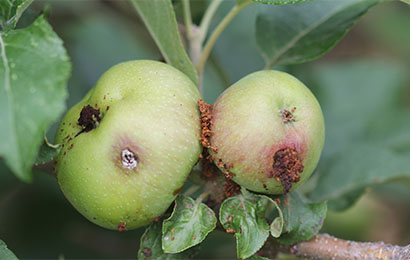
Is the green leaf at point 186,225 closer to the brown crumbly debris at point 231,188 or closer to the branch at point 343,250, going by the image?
the brown crumbly debris at point 231,188

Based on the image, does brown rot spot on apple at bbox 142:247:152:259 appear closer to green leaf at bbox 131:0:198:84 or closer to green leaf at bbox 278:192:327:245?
green leaf at bbox 278:192:327:245

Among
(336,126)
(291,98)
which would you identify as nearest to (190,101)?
(291,98)

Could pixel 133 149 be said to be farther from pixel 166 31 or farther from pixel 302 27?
pixel 302 27

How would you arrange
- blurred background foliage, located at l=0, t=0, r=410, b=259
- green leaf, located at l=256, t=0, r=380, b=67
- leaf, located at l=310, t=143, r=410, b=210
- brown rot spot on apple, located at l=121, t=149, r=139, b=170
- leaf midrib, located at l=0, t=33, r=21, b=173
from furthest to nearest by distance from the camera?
blurred background foliage, located at l=0, t=0, r=410, b=259 < leaf, located at l=310, t=143, r=410, b=210 < green leaf, located at l=256, t=0, r=380, b=67 < brown rot spot on apple, located at l=121, t=149, r=139, b=170 < leaf midrib, located at l=0, t=33, r=21, b=173

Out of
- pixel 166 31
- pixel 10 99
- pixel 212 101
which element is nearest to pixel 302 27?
pixel 166 31

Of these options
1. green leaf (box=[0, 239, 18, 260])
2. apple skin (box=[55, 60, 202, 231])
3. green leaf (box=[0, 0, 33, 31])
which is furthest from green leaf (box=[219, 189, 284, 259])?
green leaf (box=[0, 0, 33, 31])

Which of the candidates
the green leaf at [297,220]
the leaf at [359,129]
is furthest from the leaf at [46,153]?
the leaf at [359,129]

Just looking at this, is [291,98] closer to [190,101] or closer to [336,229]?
[190,101]
